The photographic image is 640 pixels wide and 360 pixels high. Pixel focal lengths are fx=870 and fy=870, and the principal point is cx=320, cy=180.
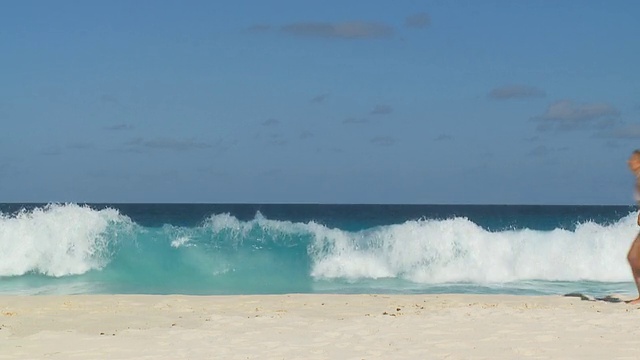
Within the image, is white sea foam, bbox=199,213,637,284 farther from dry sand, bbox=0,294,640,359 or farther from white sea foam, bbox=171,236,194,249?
dry sand, bbox=0,294,640,359

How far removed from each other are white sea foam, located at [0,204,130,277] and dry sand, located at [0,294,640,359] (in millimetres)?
8012

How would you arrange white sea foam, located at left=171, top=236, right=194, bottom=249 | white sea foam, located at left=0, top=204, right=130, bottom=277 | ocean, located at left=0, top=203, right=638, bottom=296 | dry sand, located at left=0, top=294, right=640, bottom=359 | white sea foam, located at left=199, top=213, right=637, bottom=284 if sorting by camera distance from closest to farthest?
dry sand, located at left=0, top=294, right=640, bottom=359 < ocean, located at left=0, top=203, right=638, bottom=296 < white sea foam, located at left=199, top=213, right=637, bottom=284 < white sea foam, located at left=0, top=204, right=130, bottom=277 < white sea foam, located at left=171, top=236, right=194, bottom=249

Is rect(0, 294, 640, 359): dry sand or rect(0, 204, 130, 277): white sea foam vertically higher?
rect(0, 204, 130, 277): white sea foam

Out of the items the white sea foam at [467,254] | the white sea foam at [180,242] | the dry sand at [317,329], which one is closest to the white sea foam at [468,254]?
the white sea foam at [467,254]

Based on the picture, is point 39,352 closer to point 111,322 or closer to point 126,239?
point 111,322

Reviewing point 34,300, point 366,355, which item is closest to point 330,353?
point 366,355

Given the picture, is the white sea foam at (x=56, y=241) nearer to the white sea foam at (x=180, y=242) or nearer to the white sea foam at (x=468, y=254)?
the white sea foam at (x=180, y=242)

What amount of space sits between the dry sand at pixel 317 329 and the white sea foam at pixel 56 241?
8.01 m

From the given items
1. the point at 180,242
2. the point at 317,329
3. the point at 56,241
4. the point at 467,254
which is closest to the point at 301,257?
the point at 180,242

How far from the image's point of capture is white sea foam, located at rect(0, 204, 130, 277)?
2033 cm

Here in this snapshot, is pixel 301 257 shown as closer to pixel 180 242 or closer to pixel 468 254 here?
pixel 180 242

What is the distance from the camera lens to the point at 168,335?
350 inches

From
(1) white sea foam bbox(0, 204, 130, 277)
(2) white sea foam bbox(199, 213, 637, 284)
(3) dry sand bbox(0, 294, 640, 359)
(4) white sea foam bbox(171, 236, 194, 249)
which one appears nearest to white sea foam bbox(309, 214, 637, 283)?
(2) white sea foam bbox(199, 213, 637, 284)

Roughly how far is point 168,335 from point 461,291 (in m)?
8.77
